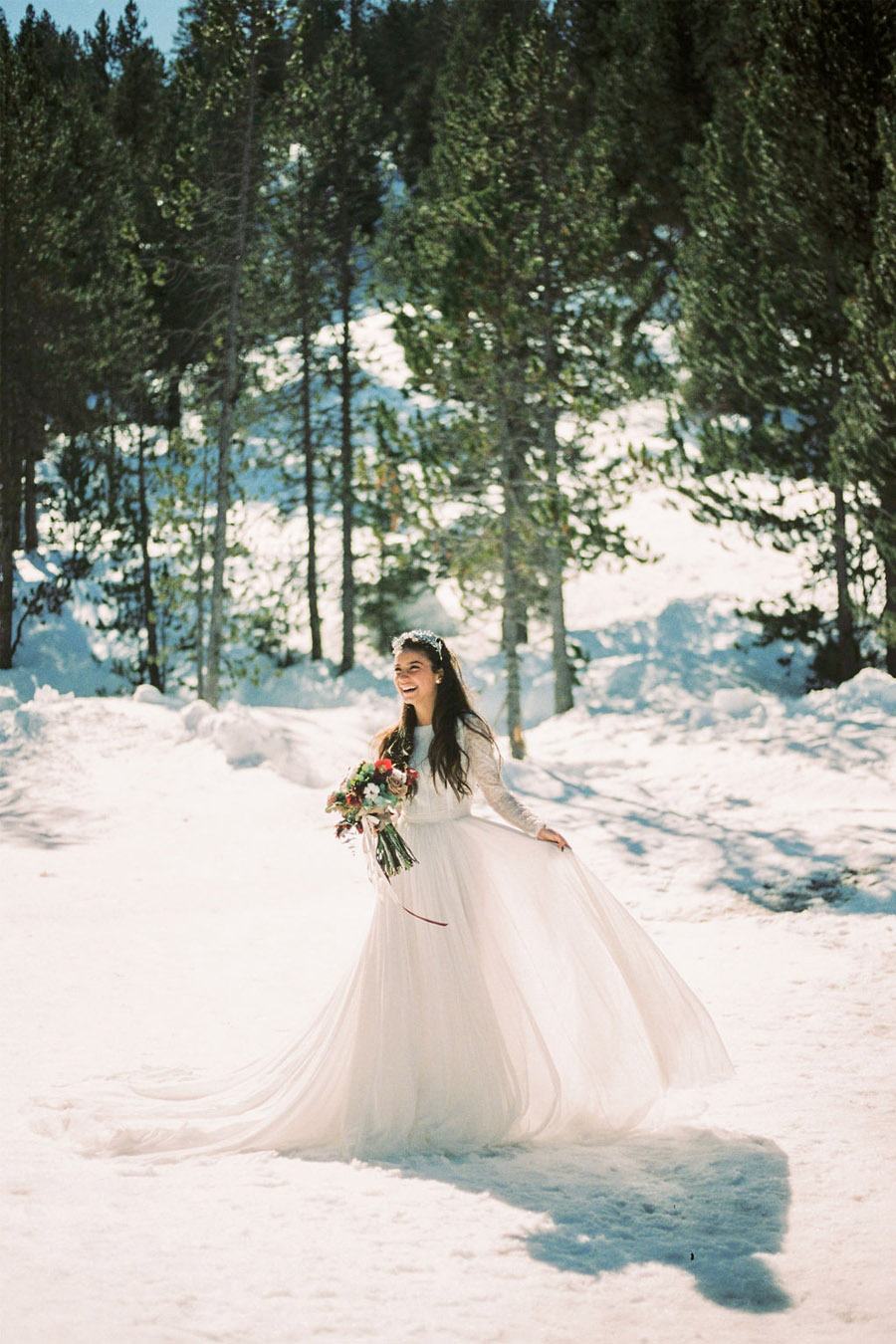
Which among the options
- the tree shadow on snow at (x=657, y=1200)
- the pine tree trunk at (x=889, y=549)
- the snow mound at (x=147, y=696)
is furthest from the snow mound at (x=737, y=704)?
the tree shadow on snow at (x=657, y=1200)

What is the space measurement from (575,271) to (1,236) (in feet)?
35.8

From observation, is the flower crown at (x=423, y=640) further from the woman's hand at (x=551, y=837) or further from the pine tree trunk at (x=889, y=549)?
the pine tree trunk at (x=889, y=549)

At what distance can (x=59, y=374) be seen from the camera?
901 inches

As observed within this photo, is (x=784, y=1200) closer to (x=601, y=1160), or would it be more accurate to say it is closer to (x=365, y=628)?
(x=601, y=1160)

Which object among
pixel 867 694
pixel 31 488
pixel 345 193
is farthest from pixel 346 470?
pixel 867 694

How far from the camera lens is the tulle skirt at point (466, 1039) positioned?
487cm

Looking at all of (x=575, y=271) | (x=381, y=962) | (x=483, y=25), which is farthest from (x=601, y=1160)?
(x=483, y=25)

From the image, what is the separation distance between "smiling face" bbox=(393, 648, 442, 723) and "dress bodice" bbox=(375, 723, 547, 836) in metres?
0.17

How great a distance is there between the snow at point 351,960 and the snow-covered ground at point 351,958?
0.8 inches

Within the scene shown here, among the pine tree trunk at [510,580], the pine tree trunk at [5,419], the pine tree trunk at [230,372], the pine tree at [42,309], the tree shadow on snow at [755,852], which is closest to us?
the tree shadow on snow at [755,852]

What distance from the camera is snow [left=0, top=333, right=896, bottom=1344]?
352 centimetres

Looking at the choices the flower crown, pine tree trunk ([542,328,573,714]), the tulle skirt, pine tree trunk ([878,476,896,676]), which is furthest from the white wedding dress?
pine tree trunk ([542,328,573,714])

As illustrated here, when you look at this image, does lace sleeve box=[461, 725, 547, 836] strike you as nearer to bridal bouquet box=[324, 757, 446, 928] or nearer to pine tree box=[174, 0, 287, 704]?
bridal bouquet box=[324, 757, 446, 928]

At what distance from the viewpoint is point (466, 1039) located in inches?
194
